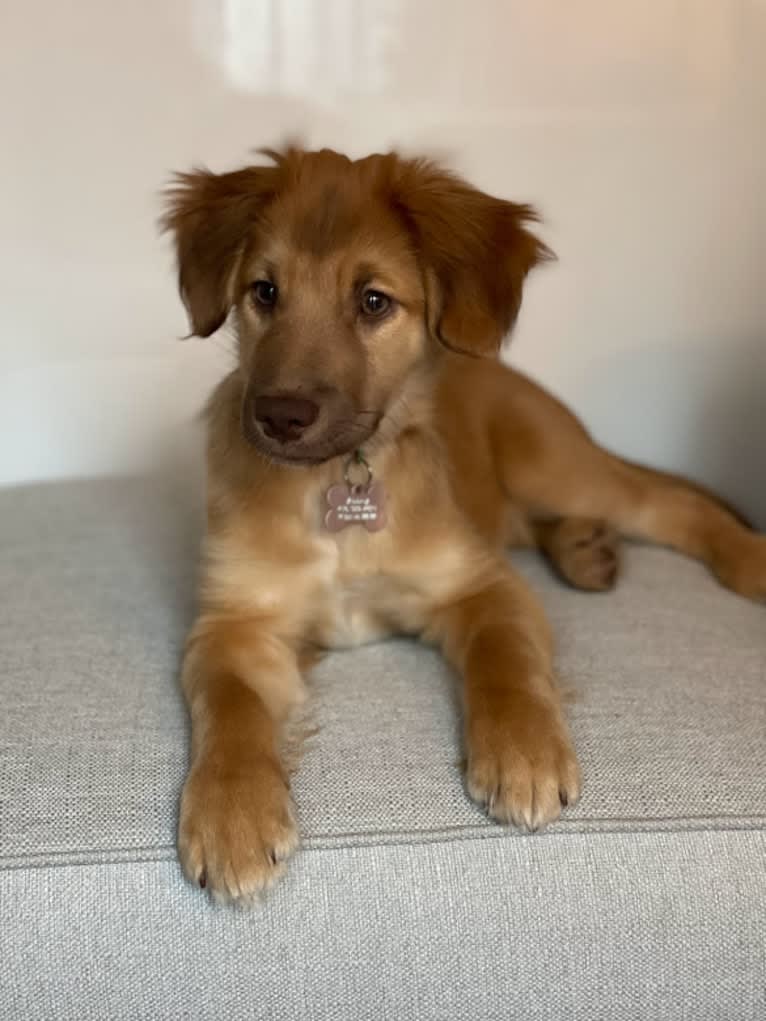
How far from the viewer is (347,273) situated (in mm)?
1790

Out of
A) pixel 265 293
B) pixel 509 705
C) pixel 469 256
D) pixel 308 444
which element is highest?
pixel 469 256

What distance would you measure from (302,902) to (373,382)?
85 cm

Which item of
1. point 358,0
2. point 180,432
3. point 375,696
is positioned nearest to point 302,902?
point 375,696

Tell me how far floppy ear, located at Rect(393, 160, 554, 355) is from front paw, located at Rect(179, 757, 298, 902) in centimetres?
80

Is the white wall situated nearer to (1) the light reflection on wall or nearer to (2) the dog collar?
(1) the light reflection on wall

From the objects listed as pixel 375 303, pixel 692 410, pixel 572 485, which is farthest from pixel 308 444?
pixel 692 410

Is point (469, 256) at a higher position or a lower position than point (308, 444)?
higher

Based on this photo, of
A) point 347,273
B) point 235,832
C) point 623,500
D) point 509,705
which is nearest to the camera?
point 235,832

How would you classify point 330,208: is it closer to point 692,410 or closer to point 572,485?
point 572,485

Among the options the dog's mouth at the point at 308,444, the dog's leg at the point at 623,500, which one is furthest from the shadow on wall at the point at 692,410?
the dog's mouth at the point at 308,444

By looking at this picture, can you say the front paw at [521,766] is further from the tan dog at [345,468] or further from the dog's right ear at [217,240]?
the dog's right ear at [217,240]

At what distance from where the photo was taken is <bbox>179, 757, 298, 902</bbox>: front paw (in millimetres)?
1393

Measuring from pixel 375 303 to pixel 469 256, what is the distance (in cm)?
18

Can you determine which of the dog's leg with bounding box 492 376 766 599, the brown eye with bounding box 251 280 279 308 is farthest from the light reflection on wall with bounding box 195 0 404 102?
the brown eye with bounding box 251 280 279 308
